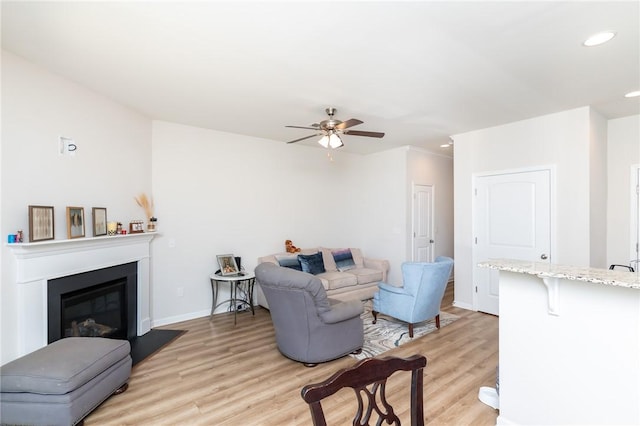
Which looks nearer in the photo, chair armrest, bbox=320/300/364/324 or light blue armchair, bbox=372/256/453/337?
chair armrest, bbox=320/300/364/324

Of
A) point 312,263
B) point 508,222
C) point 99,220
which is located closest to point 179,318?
point 99,220

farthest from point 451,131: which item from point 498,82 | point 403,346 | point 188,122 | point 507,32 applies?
point 188,122

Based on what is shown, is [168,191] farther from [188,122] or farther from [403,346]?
[403,346]

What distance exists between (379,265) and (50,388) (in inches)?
179

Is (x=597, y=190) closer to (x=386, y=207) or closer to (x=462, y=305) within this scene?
(x=462, y=305)

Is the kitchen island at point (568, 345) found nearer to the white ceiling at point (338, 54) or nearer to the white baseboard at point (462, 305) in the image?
the white ceiling at point (338, 54)

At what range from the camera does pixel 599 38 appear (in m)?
2.23

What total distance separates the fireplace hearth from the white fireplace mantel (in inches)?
2.4

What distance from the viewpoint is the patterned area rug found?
133 inches

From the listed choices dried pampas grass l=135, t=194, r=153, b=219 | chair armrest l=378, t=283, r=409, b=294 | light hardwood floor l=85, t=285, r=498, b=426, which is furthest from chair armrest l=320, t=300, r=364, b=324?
dried pampas grass l=135, t=194, r=153, b=219

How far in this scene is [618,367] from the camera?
64.7 inches

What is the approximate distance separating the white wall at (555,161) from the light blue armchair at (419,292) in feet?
4.16

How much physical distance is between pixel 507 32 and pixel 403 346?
10.0ft

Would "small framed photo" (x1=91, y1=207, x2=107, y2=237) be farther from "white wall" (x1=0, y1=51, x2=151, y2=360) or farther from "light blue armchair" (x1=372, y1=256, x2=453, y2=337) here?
"light blue armchair" (x1=372, y1=256, x2=453, y2=337)
